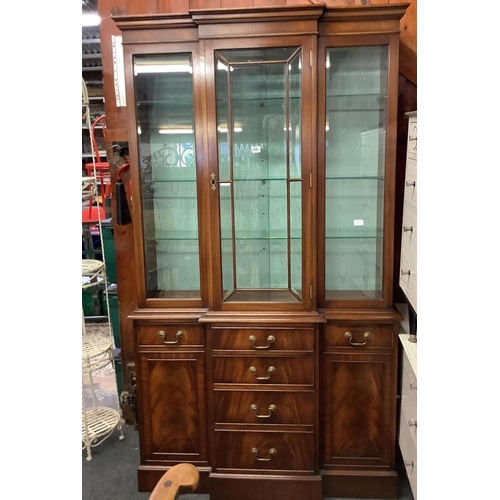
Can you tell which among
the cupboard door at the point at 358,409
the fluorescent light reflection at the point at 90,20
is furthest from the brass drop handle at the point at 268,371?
the fluorescent light reflection at the point at 90,20

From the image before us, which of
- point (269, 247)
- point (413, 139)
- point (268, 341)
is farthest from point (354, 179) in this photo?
point (268, 341)

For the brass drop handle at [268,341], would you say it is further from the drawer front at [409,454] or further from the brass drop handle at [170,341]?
the drawer front at [409,454]

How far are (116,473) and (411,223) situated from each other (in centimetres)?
175

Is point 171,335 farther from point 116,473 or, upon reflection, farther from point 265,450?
point 116,473

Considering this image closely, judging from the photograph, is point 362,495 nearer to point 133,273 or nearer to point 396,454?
point 396,454

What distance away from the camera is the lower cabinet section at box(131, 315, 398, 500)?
71.6 inches

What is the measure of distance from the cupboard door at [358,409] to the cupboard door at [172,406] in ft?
1.79

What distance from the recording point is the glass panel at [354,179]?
6.12 feet

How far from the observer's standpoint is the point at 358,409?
1865 millimetres

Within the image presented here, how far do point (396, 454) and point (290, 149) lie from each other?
1.47m

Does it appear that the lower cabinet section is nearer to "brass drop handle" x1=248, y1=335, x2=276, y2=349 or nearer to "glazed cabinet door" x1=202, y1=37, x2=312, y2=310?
"brass drop handle" x1=248, y1=335, x2=276, y2=349

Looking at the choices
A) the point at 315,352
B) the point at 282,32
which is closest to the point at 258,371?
the point at 315,352

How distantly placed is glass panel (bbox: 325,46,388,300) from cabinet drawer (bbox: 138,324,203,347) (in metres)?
0.59
